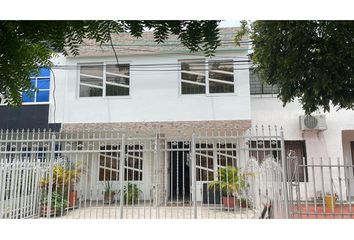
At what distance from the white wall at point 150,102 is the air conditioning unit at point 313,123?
2083mm

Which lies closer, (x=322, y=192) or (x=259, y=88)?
(x=322, y=192)

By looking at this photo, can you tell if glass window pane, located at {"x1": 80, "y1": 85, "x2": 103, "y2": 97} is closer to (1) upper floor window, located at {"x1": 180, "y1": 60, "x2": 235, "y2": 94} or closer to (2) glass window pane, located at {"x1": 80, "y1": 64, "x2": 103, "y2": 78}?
(2) glass window pane, located at {"x1": 80, "y1": 64, "x2": 103, "y2": 78}

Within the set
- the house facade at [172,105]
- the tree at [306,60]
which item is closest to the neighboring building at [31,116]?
Answer: the house facade at [172,105]

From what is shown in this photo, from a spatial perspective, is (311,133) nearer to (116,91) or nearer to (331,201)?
(331,201)

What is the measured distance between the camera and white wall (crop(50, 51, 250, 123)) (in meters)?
10.1

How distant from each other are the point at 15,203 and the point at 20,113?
477 cm

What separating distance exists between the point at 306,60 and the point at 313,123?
6.98 meters

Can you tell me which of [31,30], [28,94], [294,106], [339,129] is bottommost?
[28,94]

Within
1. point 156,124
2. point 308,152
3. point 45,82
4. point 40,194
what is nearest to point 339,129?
point 308,152

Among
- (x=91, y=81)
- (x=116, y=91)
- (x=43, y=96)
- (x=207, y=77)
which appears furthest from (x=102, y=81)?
(x=207, y=77)

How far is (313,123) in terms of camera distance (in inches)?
414

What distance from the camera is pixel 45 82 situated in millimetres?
11242

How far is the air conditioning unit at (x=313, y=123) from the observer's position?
10.5m

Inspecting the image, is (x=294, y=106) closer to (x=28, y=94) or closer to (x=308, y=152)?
(x=308, y=152)
